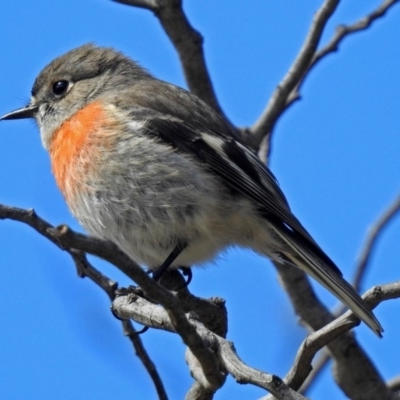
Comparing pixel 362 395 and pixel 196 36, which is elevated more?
pixel 196 36

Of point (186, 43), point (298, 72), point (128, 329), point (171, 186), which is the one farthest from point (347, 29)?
point (128, 329)

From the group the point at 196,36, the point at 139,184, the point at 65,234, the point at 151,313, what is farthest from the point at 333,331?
the point at 196,36

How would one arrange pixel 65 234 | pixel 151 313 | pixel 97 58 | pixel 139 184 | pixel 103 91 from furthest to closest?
pixel 97 58, pixel 103 91, pixel 139 184, pixel 151 313, pixel 65 234

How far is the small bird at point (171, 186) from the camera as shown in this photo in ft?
16.7

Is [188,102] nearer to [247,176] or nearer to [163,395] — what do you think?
[247,176]

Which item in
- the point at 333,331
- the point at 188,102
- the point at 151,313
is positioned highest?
the point at 188,102

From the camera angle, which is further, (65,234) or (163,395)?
(163,395)

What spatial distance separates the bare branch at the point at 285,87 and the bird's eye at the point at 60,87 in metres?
1.36

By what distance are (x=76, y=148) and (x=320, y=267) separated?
163 centimetres

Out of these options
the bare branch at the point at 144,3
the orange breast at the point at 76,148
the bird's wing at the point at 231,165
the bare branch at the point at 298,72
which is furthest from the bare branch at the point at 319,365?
the bare branch at the point at 144,3

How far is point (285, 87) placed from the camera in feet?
20.2

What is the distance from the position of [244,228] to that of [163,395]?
1482mm

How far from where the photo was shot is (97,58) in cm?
659

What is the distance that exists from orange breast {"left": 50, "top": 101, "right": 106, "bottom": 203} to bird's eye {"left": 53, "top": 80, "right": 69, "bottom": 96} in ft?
1.73
